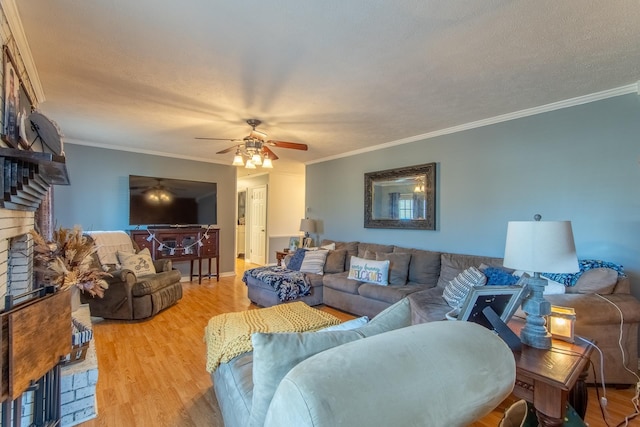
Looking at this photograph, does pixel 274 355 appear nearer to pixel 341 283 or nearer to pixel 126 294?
pixel 341 283

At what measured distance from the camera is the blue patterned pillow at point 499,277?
2.75 m

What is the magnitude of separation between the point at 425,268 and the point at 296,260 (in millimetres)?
1855

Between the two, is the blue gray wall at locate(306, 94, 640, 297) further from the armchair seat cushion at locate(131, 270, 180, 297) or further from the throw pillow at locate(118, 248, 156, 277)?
the throw pillow at locate(118, 248, 156, 277)

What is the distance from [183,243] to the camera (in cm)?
538

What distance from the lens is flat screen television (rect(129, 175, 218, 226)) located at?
5080 mm

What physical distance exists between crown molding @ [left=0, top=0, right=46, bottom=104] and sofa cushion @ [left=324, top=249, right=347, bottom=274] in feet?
11.9

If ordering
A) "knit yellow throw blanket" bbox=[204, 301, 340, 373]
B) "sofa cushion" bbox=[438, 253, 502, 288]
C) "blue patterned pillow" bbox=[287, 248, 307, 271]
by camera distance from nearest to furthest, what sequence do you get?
"knit yellow throw blanket" bbox=[204, 301, 340, 373], "sofa cushion" bbox=[438, 253, 502, 288], "blue patterned pillow" bbox=[287, 248, 307, 271]

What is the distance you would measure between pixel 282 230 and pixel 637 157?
6332mm

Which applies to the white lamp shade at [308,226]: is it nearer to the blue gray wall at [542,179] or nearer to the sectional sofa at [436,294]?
the sectional sofa at [436,294]

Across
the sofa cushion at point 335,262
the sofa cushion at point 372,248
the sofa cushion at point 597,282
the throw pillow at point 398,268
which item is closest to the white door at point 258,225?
the sofa cushion at point 335,262

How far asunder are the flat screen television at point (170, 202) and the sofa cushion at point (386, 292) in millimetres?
3463

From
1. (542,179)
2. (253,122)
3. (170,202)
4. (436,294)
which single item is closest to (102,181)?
(170,202)

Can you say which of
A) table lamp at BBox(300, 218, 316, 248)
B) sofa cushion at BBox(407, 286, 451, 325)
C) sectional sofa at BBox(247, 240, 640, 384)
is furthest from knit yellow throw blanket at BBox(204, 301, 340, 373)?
table lamp at BBox(300, 218, 316, 248)

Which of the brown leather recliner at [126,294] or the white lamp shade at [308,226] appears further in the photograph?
the white lamp shade at [308,226]
